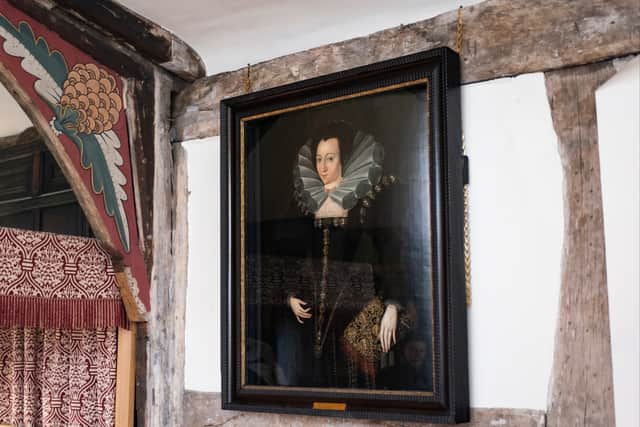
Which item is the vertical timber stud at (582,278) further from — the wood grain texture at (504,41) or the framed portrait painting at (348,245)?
the framed portrait painting at (348,245)

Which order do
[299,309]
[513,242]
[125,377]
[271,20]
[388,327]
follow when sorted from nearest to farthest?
[513,242], [388,327], [299,309], [271,20], [125,377]

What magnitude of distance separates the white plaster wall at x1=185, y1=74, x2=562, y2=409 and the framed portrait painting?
0.20 ft

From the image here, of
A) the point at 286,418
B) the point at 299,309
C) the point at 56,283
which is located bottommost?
the point at 286,418

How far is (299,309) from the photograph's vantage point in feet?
9.25

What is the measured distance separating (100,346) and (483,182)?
1.57 m

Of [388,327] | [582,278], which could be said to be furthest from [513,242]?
[388,327]

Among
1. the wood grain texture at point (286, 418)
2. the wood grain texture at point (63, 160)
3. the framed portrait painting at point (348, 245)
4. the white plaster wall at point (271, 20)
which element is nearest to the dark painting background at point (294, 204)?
the framed portrait painting at point (348, 245)

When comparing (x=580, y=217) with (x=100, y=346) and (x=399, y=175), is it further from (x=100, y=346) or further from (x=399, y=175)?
(x=100, y=346)

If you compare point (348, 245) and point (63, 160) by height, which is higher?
point (63, 160)

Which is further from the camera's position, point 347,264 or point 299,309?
point 299,309

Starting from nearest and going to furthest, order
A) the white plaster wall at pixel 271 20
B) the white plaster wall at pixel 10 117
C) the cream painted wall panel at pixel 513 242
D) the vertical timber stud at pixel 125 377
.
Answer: the cream painted wall panel at pixel 513 242, the white plaster wall at pixel 271 20, the white plaster wall at pixel 10 117, the vertical timber stud at pixel 125 377

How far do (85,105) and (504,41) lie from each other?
1444 millimetres

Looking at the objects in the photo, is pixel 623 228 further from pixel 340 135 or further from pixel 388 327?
pixel 340 135

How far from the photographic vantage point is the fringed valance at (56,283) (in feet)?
8.80
